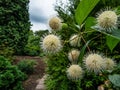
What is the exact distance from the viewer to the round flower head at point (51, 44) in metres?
1.12

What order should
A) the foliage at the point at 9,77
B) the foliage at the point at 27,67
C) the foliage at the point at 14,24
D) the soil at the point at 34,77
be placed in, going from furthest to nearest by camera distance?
the foliage at the point at 14,24 < the foliage at the point at 27,67 < the soil at the point at 34,77 < the foliage at the point at 9,77

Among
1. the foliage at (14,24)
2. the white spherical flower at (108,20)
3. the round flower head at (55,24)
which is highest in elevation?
the foliage at (14,24)

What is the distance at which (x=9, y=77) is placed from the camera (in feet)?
23.5

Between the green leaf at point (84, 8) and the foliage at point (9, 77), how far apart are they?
6109 mm

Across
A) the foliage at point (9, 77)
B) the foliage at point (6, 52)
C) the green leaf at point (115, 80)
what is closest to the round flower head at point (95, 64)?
the green leaf at point (115, 80)

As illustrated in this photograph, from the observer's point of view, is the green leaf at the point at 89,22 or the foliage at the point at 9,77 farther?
the foliage at the point at 9,77

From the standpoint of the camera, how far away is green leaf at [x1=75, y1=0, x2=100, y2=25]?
1017mm

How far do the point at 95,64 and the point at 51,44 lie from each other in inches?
6.3

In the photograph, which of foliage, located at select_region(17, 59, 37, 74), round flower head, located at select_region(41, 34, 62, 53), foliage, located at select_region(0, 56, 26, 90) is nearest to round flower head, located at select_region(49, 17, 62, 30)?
round flower head, located at select_region(41, 34, 62, 53)

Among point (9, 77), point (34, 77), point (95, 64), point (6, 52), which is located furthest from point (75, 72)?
point (6, 52)

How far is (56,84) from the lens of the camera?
4906mm

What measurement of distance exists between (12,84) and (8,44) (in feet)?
15.1

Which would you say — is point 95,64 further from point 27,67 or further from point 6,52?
point 6,52

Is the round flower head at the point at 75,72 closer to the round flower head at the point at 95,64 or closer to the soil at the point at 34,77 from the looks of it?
the round flower head at the point at 95,64
